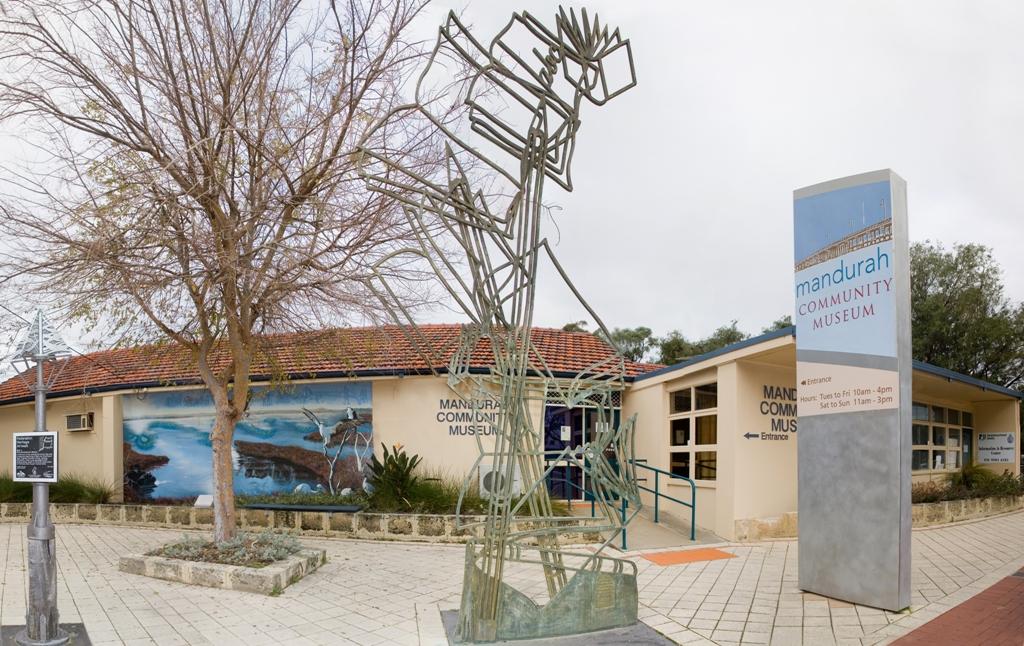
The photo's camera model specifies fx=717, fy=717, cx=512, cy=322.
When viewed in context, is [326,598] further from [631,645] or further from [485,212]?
[485,212]

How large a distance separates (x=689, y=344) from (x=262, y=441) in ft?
68.1

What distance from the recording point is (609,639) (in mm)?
5402

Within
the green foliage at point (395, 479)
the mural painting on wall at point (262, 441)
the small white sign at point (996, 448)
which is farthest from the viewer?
the small white sign at point (996, 448)

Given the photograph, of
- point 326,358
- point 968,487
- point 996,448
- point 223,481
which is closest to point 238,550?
point 223,481

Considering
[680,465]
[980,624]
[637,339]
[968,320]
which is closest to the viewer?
[980,624]

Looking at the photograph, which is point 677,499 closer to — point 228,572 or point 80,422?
point 228,572

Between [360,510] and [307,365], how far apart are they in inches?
121

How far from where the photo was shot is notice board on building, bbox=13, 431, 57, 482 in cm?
566

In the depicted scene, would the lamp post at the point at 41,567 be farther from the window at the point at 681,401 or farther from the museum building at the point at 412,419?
the window at the point at 681,401

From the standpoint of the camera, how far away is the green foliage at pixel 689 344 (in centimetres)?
2961

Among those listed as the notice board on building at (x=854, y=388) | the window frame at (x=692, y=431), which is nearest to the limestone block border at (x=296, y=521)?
the window frame at (x=692, y=431)

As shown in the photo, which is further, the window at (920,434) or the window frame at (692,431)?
the window at (920,434)

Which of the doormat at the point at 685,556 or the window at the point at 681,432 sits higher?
the window at the point at 681,432

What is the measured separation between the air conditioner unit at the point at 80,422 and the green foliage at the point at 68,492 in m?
1.20
